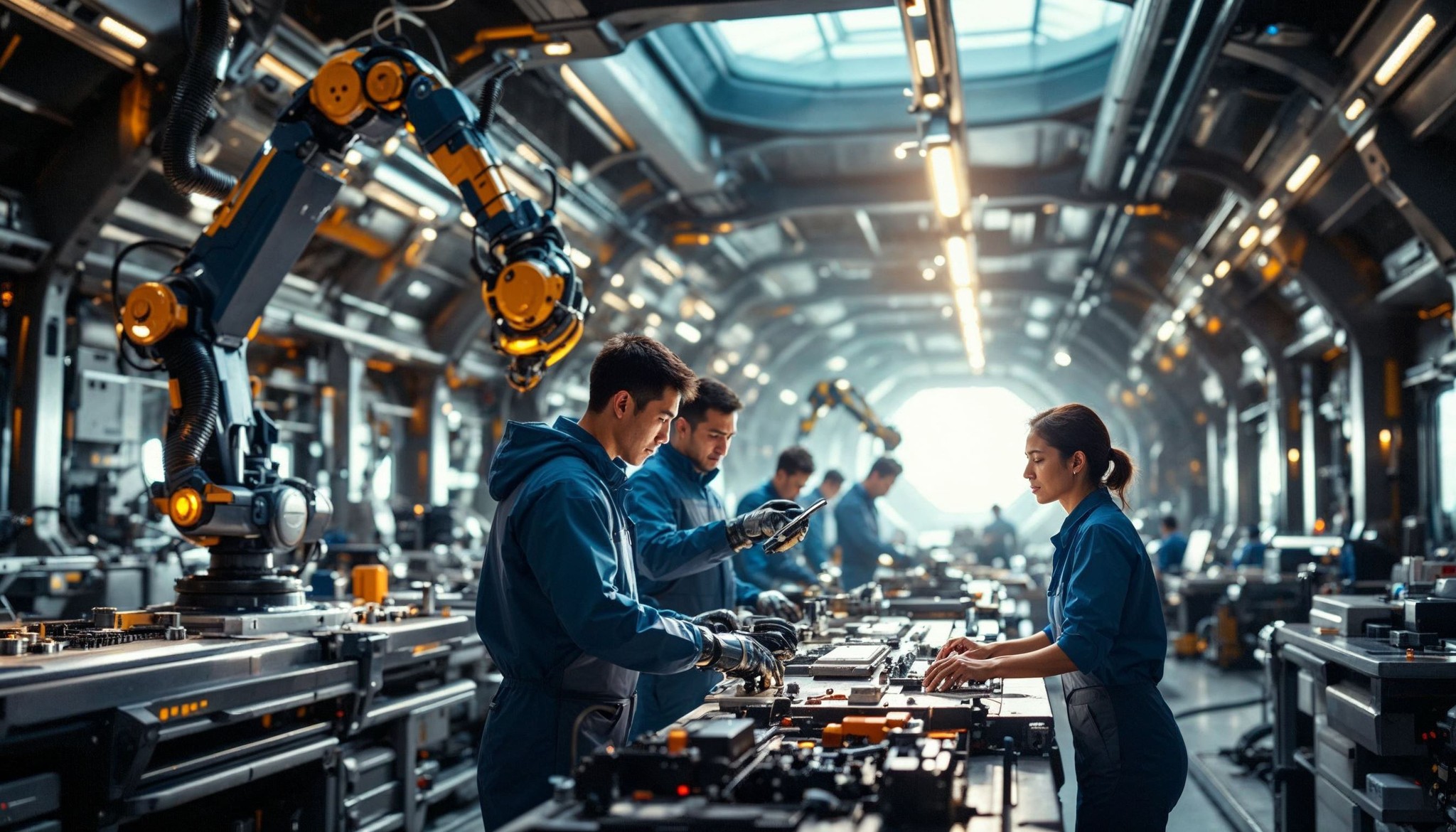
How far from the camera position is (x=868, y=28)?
867 cm

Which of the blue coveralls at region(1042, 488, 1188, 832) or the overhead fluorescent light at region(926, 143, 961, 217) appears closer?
the blue coveralls at region(1042, 488, 1188, 832)

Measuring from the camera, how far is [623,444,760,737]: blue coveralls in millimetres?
3471

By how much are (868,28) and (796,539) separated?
6.08 meters

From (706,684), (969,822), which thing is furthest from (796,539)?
(969,822)

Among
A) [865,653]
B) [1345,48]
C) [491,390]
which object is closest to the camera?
[865,653]

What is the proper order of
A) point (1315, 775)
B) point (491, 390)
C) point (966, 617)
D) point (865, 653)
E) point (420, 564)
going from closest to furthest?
point (865, 653) < point (1315, 775) < point (966, 617) < point (420, 564) < point (491, 390)

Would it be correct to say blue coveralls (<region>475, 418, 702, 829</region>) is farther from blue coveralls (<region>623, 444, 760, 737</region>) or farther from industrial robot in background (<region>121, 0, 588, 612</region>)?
industrial robot in background (<region>121, 0, 588, 612</region>)

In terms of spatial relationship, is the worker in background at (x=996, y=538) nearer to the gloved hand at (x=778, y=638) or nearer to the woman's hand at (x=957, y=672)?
the gloved hand at (x=778, y=638)

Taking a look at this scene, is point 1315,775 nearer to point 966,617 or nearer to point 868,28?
point 966,617

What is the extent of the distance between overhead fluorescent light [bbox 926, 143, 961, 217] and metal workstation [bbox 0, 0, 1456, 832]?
0.05 meters

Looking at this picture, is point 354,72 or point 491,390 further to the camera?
point 491,390

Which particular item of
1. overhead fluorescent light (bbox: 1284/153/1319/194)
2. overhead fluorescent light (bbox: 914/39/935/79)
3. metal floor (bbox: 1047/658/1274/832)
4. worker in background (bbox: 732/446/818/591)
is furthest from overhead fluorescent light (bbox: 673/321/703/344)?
overhead fluorescent light (bbox: 914/39/935/79)

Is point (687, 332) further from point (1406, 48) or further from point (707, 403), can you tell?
point (707, 403)

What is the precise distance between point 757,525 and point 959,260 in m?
7.42
